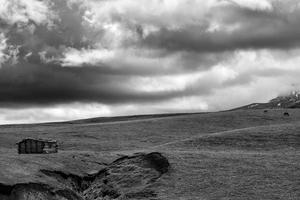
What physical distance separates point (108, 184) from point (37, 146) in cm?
2573

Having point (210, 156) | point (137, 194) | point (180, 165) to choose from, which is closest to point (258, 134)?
point (210, 156)

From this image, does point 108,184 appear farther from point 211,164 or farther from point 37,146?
point 37,146

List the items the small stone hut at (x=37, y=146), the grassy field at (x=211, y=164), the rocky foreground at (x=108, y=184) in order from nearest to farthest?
the rocky foreground at (x=108, y=184), the grassy field at (x=211, y=164), the small stone hut at (x=37, y=146)

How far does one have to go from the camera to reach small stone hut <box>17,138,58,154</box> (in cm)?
7025

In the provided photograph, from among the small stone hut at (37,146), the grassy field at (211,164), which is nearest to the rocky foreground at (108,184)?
the grassy field at (211,164)

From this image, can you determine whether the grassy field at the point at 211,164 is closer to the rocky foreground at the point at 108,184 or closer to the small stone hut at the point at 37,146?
the rocky foreground at the point at 108,184

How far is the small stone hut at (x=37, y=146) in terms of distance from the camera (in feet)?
230

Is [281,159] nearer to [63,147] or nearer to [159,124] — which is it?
[63,147]

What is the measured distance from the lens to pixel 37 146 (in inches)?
2805

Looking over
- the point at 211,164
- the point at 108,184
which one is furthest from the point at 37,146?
the point at 211,164

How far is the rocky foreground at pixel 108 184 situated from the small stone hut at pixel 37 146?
18.4 m

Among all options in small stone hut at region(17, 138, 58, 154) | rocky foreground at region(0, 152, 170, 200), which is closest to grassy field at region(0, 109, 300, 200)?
rocky foreground at region(0, 152, 170, 200)

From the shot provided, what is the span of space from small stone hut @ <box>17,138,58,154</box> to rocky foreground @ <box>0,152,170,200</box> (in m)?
18.4

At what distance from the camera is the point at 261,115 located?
138750 mm
